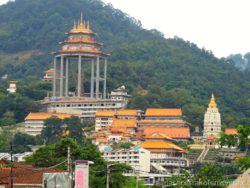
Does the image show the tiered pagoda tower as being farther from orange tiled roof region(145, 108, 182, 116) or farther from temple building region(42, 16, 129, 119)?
orange tiled roof region(145, 108, 182, 116)

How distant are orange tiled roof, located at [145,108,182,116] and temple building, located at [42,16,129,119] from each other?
561cm

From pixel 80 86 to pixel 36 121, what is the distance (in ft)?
39.2

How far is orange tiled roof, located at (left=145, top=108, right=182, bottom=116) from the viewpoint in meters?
134

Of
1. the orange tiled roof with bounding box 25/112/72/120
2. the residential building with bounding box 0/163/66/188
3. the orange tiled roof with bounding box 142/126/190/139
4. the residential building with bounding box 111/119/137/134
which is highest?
the orange tiled roof with bounding box 25/112/72/120

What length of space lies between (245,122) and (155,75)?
107ft

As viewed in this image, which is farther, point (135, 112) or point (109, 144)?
point (135, 112)

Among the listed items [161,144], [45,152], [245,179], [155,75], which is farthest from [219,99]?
[245,179]

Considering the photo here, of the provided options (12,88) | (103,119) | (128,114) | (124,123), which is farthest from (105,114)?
(12,88)

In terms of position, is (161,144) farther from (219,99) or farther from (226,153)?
(219,99)

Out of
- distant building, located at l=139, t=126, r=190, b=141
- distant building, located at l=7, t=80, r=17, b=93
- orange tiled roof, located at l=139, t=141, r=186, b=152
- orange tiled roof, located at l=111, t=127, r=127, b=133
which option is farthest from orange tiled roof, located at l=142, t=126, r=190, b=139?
distant building, located at l=7, t=80, r=17, b=93

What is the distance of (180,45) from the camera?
191875mm

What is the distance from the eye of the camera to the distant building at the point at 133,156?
361 ft

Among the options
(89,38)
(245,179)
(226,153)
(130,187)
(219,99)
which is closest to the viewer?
(245,179)

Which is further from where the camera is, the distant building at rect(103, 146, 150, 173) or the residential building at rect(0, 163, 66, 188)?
the distant building at rect(103, 146, 150, 173)
